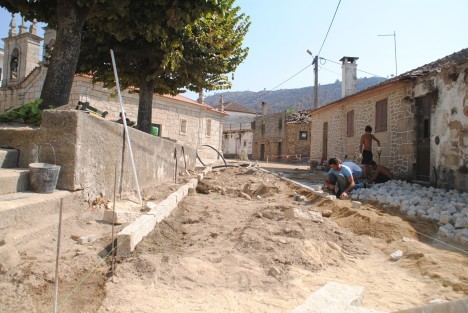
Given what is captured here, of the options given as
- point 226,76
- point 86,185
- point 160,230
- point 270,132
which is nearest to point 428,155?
point 226,76

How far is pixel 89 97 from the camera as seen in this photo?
59.2 feet

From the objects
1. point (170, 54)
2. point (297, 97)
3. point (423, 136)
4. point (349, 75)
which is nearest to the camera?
point (170, 54)

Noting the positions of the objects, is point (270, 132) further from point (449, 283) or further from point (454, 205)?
point (449, 283)

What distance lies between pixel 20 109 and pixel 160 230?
298cm

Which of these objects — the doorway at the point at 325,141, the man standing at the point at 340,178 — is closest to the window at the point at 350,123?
the doorway at the point at 325,141

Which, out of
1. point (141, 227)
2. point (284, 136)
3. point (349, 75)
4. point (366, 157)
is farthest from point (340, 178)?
point (284, 136)

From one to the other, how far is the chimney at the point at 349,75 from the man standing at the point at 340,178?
1221 centimetres

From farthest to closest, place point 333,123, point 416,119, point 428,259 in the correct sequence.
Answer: point 333,123 → point 416,119 → point 428,259

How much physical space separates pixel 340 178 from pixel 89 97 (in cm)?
1500

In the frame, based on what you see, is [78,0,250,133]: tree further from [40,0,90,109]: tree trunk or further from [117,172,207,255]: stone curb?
[117,172,207,255]: stone curb

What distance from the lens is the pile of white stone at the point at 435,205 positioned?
15.5ft

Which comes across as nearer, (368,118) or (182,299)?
(182,299)

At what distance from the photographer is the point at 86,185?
13.6 feet

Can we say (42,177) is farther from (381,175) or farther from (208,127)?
(208,127)
